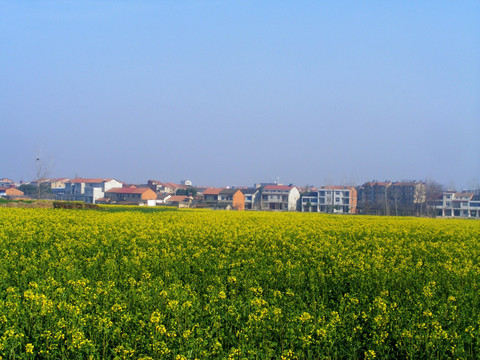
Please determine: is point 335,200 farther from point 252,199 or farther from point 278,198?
point 252,199

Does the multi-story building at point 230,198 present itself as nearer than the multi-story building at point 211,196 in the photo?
Yes

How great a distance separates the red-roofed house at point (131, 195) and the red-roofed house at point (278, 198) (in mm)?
31761

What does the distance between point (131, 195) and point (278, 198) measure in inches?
1625

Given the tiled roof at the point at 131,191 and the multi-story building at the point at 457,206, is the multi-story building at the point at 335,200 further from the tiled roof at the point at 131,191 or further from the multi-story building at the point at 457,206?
the tiled roof at the point at 131,191

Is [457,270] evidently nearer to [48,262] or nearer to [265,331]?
[265,331]

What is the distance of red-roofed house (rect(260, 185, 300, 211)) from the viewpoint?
134250 millimetres

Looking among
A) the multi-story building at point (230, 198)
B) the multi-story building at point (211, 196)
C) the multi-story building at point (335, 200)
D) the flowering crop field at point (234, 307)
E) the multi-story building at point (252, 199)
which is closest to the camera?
the flowering crop field at point (234, 307)

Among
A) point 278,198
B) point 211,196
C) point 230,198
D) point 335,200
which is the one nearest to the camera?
point 230,198

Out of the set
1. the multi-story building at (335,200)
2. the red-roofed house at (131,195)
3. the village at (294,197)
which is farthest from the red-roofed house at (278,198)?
the red-roofed house at (131,195)

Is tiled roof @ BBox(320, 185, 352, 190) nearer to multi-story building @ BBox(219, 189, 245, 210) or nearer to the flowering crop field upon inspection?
multi-story building @ BBox(219, 189, 245, 210)

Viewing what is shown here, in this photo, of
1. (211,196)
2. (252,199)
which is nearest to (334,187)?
(252,199)

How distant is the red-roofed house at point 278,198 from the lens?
134 meters

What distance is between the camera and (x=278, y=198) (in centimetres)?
13450

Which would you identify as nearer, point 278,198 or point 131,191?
point 131,191
